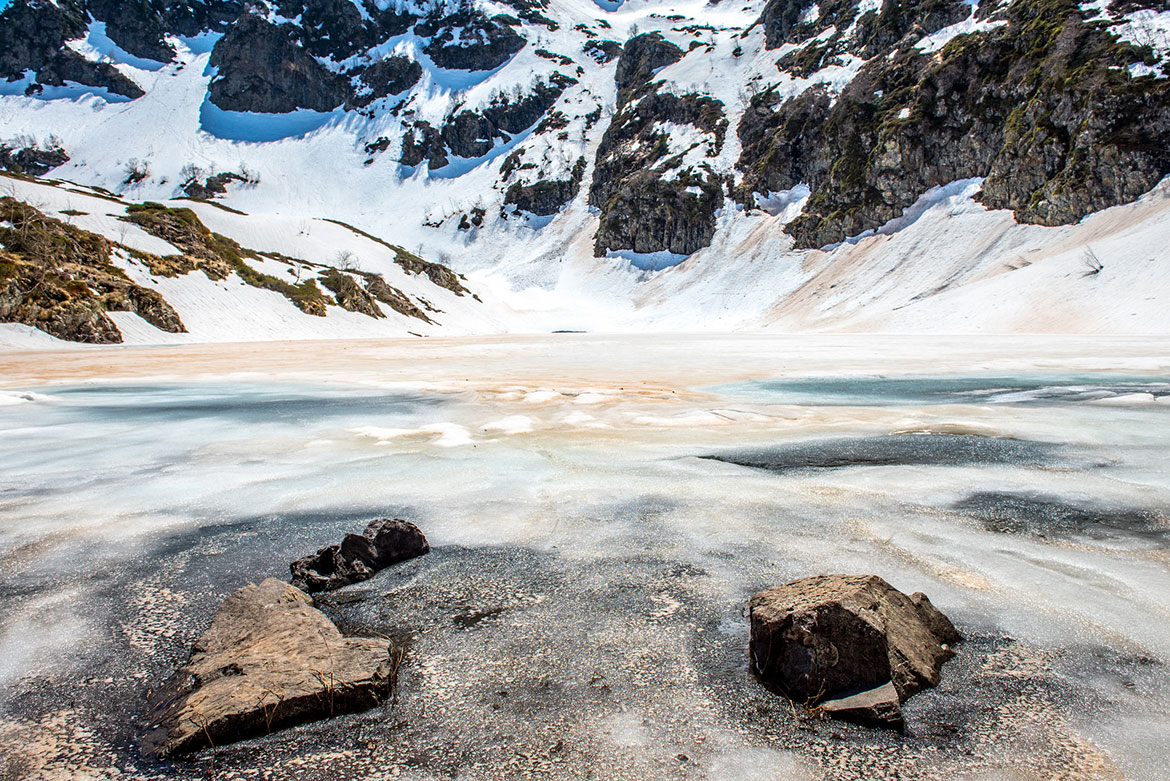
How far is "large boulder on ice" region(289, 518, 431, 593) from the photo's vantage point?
11.8ft

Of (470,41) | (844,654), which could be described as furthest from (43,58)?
(844,654)

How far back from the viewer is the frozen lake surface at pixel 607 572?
2184 millimetres

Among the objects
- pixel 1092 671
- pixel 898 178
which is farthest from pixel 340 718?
pixel 898 178

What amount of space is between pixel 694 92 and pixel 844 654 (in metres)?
119

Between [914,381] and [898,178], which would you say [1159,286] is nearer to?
[914,381]

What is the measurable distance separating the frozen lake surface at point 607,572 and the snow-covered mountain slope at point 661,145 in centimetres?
3600

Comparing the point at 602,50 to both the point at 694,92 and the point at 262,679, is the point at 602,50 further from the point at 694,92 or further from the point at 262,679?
the point at 262,679

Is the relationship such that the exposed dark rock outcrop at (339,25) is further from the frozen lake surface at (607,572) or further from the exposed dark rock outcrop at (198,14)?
the frozen lake surface at (607,572)

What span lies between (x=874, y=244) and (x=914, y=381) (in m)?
60.4

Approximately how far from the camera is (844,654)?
2.41 metres

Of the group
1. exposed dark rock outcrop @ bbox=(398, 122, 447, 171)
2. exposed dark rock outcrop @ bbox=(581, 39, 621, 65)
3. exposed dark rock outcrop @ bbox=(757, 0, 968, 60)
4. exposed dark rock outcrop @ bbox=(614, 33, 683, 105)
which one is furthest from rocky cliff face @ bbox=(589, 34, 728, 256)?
exposed dark rock outcrop @ bbox=(581, 39, 621, 65)

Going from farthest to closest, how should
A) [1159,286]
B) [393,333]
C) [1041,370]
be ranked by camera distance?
[393,333]
[1159,286]
[1041,370]

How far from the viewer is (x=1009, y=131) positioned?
5594cm

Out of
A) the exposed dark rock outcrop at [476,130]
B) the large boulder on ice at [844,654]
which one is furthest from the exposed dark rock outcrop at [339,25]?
the large boulder on ice at [844,654]
